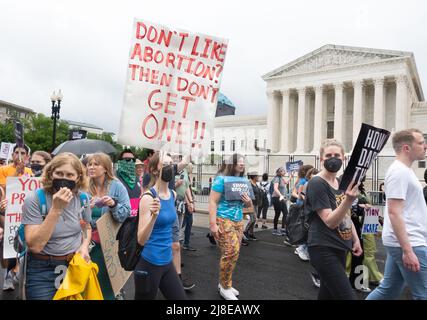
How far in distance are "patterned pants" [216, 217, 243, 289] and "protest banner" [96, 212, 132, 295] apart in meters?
1.50

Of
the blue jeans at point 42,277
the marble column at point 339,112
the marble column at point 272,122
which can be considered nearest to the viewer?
the blue jeans at point 42,277

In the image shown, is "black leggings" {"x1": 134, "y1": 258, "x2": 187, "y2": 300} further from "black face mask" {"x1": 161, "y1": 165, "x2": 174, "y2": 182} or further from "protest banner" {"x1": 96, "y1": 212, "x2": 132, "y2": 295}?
"black face mask" {"x1": 161, "y1": 165, "x2": 174, "y2": 182}

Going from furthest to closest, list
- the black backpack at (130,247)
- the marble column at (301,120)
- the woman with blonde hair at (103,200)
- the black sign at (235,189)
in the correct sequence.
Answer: the marble column at (301,120) < the black sign at (235,189) < the woman with blonde hair at (103,200) < the black backpack at (130,247)

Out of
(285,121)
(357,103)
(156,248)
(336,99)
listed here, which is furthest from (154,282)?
(285,121)

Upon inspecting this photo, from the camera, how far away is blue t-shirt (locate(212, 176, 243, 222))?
4648 mm

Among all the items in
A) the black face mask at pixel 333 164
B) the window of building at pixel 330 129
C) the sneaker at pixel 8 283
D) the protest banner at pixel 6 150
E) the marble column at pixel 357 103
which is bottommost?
the sneaker at pixel 8 283

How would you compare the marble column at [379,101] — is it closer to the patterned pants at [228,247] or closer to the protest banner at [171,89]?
the patterned pants at [228,247]

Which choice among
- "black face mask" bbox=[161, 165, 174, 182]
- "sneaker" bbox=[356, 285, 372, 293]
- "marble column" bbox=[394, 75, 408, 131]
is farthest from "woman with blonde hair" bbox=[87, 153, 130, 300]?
"marble column" bbox=[394, 75, 408, 131]

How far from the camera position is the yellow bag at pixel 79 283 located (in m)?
2.35

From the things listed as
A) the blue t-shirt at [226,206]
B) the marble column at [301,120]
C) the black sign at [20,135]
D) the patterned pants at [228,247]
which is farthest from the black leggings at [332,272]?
the marble column at [301,120]

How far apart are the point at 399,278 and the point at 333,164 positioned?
3.77ft

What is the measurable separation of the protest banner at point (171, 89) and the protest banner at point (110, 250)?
75cm
